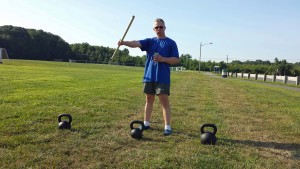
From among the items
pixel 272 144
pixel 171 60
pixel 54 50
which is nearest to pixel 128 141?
pixel 171 60

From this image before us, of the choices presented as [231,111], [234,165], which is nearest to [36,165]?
[234,165]

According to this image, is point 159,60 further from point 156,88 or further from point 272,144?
point 272,144

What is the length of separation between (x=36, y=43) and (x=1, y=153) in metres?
134

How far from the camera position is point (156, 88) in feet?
21.0

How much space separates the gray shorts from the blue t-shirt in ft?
0.26

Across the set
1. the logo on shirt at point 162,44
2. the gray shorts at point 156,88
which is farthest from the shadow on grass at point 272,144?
the logo on shirt at point 162,44

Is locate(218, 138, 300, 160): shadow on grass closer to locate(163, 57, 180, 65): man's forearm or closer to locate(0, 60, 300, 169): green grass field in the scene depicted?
locate(0, 60, 300, 169): green grass field

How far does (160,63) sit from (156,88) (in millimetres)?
498

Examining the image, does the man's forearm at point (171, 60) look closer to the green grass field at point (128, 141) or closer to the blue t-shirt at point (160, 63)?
the blue t-shirt at point (160, 63)

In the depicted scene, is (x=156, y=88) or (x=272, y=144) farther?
(x=156, y=88)

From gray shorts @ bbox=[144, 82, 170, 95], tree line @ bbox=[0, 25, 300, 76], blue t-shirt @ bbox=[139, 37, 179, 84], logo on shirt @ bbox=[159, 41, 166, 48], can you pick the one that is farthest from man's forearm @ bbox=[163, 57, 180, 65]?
tree line @ bbox=[0, 25, 300, 76]

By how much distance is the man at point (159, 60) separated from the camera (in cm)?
630

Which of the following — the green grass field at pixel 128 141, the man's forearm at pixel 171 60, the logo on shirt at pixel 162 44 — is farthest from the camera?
the logo on shirt at pixel 162 44

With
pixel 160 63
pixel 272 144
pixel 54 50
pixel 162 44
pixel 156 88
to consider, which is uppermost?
pixel 54 50
